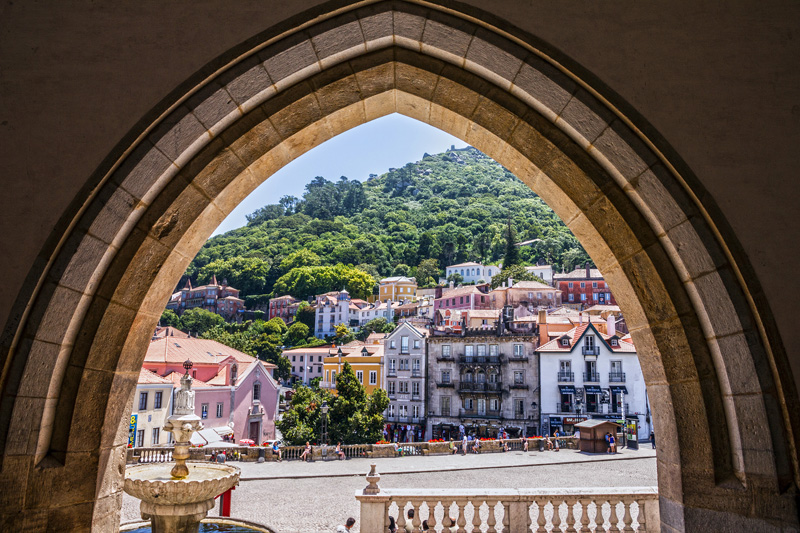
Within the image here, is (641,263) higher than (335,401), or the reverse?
(641,263)

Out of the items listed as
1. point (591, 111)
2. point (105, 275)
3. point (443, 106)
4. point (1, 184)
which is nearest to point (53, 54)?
point (1, 184)

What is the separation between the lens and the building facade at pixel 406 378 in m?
38.0

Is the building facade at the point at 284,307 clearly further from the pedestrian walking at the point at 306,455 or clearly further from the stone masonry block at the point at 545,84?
the stone masonry block at the point at 545,84

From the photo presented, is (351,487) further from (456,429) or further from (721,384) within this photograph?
(456,429)

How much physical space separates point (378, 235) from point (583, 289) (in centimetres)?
5910

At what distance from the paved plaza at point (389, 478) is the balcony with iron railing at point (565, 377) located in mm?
11112

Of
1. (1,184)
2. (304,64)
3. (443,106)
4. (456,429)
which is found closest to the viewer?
(1,184)

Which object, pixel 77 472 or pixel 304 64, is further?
pixel 304 64

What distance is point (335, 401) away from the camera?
29062mm

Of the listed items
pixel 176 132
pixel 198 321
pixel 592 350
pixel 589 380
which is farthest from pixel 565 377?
pixel 198 321

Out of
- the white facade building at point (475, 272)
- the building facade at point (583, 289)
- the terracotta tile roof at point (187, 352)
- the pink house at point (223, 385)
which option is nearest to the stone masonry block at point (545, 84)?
the pink house at point (223, 385)

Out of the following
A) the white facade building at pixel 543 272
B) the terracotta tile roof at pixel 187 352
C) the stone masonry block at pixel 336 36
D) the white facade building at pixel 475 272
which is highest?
the white facade building at pixel 475 272

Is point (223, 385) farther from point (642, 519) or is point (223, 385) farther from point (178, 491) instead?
point (642, 519)

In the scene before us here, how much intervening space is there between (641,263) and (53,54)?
3.62m
